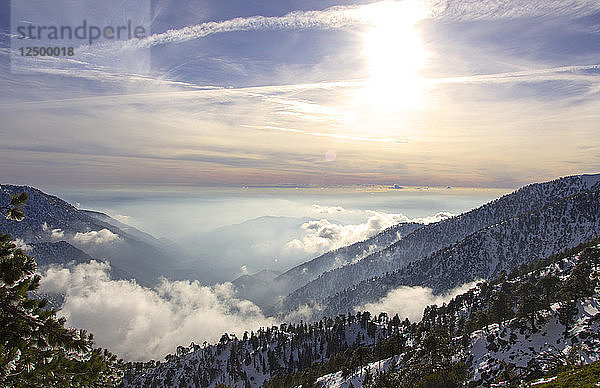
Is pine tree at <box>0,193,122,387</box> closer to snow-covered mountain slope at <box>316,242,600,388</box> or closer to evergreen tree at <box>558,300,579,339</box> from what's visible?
snow-covered mountain slope at <box>316,242,600,388</box>

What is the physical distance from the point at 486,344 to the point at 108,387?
385 ft

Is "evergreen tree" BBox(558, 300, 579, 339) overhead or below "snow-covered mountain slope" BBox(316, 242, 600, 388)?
overhead

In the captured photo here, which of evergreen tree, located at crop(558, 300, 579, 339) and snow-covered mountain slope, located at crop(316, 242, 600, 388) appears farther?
evergreen tree, located at crop(558, 300, 579, 339)

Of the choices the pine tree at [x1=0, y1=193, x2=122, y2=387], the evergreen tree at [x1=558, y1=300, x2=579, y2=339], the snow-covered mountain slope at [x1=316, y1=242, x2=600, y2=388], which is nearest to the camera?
the pine tree at [x1=0, y1=193, x2=122, y2=387]

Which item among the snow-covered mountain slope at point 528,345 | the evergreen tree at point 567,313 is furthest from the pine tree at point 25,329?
the evergreen tree at point 567,313

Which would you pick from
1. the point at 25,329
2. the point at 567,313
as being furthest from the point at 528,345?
the point at 25,329

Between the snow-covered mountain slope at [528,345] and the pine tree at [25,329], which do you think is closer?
the pine tree at [25,329]

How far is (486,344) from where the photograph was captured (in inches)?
3915

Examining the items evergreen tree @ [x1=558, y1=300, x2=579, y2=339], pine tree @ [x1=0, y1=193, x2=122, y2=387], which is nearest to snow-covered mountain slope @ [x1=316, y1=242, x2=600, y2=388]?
Answer: evergreen tree @ [x1=558, y1=300, x2=579, y2=339]

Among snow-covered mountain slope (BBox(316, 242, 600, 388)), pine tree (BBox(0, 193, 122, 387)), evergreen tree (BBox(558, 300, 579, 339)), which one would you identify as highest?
pine tree (BBox(0, 193, 122, 387))

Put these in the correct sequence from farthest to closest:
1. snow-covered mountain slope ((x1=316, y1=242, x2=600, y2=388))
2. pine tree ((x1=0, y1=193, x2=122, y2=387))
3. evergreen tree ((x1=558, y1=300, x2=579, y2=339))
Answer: evergreen tree ((x1=558, y1=300, x2=579, y2=339)), snow-covered mountain slope ((x1=316, y1=242, x2=600, y2=388)), pine tree ((x1=0, y1=193, x2=122, y2=387))

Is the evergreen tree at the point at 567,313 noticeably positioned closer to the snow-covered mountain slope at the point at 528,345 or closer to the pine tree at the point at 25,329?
the snow-covered mountain slope at the point at 528,345

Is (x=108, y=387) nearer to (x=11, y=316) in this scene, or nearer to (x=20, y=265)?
(x=11, y=316)

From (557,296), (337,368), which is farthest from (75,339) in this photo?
(337,368)
